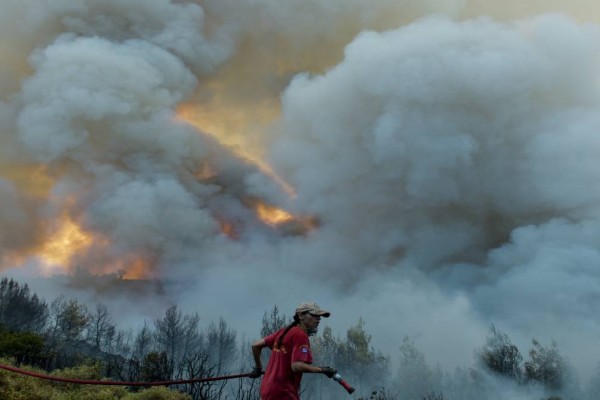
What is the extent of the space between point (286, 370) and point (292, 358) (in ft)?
0.82

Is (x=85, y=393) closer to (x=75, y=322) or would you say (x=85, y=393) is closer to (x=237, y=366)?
(x=75, y=322)

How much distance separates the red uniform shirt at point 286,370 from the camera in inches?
183

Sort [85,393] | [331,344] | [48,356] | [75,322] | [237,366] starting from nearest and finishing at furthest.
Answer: [85,393]
[48,356]
[75,322]
[331,344]
[237,366]

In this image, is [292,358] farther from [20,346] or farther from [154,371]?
[20,346]

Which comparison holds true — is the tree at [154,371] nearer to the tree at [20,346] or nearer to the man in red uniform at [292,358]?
the tree at [20,346]

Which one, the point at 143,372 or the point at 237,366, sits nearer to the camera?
the point at 143,372

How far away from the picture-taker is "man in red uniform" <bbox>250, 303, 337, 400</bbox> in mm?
4578

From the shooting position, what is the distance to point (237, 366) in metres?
88.0

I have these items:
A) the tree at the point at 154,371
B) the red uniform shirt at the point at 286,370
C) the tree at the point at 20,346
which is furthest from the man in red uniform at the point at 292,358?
the tree at the point at 20,346

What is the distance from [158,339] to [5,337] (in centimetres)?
4722

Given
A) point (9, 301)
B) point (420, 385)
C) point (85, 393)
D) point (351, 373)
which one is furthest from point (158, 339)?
point (85, 393)

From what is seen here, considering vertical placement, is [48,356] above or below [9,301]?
below

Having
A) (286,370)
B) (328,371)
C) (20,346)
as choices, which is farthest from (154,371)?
(328,371)

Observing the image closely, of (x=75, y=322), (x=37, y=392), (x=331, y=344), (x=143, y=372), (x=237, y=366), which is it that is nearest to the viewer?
(x=37, y=392)
